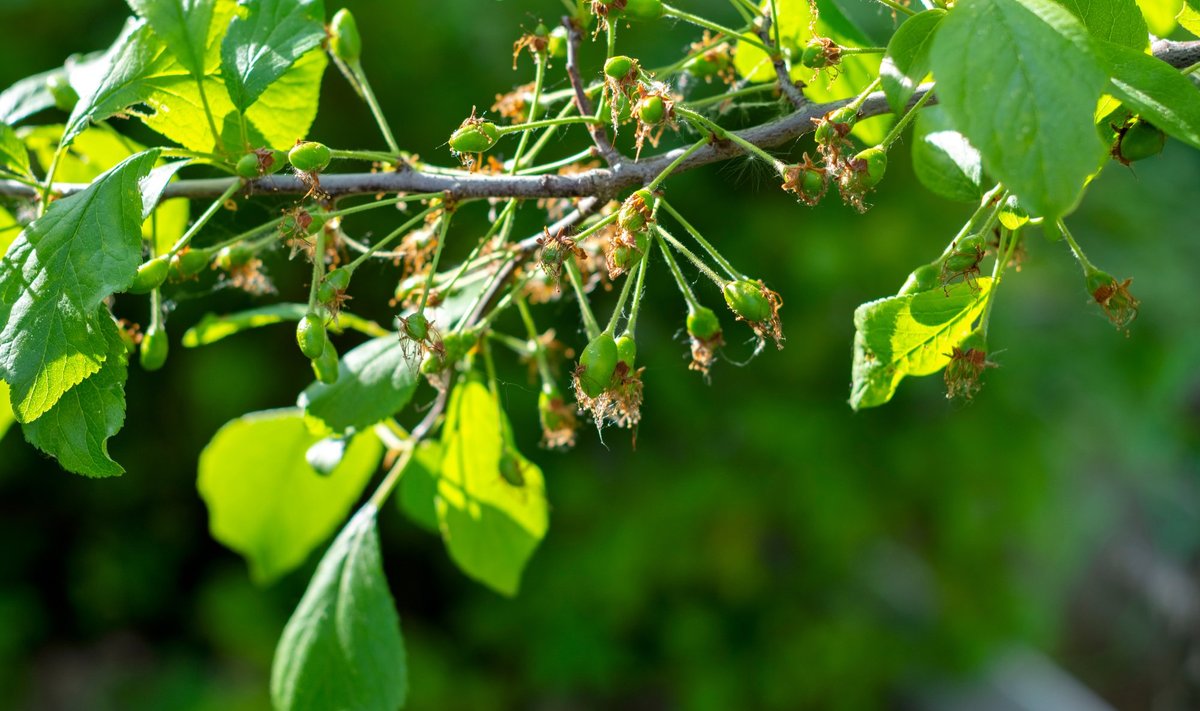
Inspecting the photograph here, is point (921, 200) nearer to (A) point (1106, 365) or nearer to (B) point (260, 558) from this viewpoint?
(A) point (1106, 365)

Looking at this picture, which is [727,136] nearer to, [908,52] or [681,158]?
[681,158]

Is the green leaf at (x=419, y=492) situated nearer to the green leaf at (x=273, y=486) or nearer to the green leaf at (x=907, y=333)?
the green leaf at (x=273, y=486)

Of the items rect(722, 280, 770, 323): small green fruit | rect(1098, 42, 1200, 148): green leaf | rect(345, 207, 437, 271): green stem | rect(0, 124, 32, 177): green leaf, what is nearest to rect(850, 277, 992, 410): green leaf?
rect(722, 280, 770, 323): small green fruit

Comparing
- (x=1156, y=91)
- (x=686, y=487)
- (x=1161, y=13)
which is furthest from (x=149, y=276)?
(x=686, y=487)

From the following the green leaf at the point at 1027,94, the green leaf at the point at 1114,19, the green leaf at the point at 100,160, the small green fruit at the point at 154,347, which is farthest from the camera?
the green leaf at the point at 100,160

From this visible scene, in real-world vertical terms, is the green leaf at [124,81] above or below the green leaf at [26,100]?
above

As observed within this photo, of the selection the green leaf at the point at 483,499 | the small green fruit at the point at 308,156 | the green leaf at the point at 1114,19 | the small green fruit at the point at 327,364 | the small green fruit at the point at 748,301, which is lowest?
the green leaf at the point at 483,499

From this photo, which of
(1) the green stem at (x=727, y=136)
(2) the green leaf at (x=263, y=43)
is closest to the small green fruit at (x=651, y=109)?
(1) the green stem at (x=727, y=136)
